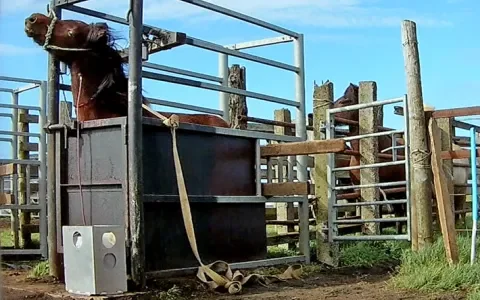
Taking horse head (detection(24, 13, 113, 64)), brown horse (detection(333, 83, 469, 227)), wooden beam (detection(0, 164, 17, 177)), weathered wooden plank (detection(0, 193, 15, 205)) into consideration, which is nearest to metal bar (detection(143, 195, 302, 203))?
horse head (detection(24, 13, 113, 64))

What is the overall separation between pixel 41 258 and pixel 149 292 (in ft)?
12.3

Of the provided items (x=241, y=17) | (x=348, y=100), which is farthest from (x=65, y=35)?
(x=348, y=100)

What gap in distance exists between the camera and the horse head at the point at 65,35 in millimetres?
5145

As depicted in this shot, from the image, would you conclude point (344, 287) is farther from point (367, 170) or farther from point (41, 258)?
point (41, 258)

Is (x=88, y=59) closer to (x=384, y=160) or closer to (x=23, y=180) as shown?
(x=23, y=180)

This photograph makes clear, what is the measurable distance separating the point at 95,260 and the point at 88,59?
1.86 meters

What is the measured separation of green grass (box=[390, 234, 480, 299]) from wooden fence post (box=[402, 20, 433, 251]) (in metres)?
0.28

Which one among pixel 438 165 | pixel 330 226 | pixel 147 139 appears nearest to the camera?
pixel 147 139

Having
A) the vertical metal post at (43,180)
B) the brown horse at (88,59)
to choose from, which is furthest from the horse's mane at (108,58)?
the vertical metal post at (43,180)

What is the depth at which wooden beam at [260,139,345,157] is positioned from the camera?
5492mm

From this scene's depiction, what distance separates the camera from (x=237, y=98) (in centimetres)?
768

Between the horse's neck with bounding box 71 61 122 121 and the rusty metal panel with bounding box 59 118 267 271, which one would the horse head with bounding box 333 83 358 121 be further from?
the horse's neck with bounding box 71 61 122 121

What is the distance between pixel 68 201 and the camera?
4973 millimetres

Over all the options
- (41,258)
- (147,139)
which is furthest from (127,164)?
(41,258)
